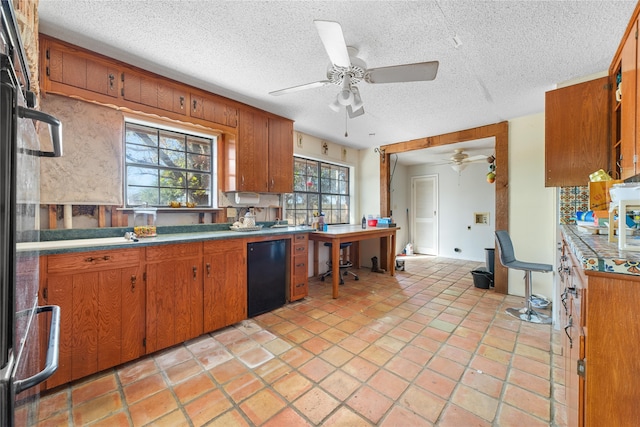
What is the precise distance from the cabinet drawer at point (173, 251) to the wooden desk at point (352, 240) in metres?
1.66

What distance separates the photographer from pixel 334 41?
1.56m

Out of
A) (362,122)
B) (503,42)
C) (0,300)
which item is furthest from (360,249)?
(0,300)

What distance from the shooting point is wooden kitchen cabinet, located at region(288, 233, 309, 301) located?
123 inches

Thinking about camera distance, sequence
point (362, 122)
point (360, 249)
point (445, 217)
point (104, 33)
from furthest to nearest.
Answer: point (445, 217) → point (360, 249) → point (362, 122) → point (104, 33)

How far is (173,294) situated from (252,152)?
1.80 m

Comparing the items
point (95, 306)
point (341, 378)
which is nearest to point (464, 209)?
point (341, 378)

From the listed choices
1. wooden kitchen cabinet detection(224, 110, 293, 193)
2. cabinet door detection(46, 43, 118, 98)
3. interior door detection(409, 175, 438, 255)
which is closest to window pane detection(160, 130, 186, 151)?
wooden kitchen cabinet detection(224, 110, 293, 193)

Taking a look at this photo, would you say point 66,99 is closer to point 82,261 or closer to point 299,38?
point 82,261

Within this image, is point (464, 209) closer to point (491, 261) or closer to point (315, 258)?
point (491, 261)

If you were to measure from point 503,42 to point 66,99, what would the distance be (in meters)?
3.40

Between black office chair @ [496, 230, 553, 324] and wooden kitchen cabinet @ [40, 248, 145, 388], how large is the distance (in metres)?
3.55

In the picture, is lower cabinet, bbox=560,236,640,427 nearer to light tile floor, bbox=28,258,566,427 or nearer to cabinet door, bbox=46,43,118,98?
light tile floor, bbox=28,258,566,427

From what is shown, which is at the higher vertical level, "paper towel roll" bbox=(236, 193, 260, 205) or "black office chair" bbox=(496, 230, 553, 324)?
"paper towel roll" bbox=(236, 193, 260, 205)

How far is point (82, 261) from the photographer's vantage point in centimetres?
170
